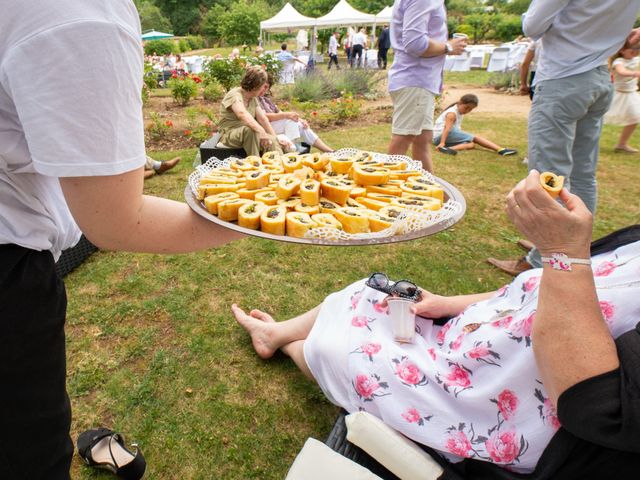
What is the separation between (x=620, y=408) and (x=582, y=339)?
18cm

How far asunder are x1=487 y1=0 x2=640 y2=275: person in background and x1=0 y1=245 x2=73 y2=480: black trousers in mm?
3166

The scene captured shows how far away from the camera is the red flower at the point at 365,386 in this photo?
1533mm

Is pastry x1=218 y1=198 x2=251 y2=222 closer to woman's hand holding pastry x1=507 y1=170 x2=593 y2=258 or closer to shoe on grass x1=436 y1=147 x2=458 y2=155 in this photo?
woman's hand holding pastry x1=507 y1=170 x2=593 y2=258

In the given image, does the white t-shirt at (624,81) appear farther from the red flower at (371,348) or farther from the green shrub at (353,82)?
the red flower at (371,348)

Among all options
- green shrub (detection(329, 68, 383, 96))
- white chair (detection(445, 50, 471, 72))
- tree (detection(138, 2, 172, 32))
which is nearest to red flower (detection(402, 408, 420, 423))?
green shrub (detection(329, 68, 383, 96))

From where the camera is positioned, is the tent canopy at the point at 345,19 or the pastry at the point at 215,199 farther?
the tent canopy at the point at 345,19

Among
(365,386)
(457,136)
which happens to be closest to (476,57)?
(457,136)

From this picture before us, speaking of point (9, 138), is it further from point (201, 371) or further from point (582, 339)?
point (201, 371)

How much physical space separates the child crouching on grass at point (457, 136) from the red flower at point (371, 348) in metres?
5.82

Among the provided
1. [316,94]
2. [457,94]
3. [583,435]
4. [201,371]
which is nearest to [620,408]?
[583,435]

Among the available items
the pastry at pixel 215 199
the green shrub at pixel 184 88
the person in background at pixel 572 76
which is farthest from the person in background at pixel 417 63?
the green shrub at pixel 184 88

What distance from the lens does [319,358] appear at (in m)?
1.76

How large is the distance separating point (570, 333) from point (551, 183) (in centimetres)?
49

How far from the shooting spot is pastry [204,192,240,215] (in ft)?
5.41
